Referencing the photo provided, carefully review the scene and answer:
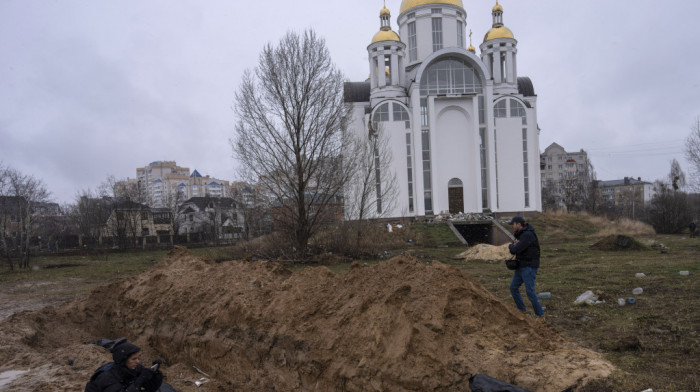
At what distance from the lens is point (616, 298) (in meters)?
8.96

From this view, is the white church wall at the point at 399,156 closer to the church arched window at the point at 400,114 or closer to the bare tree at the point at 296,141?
the church arched window at the point at 400,114

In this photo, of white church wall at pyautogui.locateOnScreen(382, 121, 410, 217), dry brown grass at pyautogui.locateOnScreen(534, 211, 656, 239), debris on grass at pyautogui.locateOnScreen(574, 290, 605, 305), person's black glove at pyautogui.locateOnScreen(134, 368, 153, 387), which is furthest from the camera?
white church wall at pyautogui.locateOnScreen(382, 121, 410, 217)

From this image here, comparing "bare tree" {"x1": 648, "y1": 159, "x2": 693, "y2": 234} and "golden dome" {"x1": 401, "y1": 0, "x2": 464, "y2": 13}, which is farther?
"golden dome" {"x1": 401, "y1": 0, "x2": 464, "y2": 13}

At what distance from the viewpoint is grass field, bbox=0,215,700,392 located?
502 centimetres

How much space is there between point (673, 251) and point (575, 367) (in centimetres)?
1813

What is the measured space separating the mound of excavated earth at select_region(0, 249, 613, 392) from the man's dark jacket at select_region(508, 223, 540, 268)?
1124 millimetres

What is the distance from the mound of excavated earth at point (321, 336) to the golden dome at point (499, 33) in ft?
118

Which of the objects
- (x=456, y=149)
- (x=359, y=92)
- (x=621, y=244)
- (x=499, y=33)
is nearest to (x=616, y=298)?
(x=621, y=244)

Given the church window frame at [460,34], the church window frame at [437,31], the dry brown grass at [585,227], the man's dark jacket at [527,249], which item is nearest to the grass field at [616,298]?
the man's dark jacket at [527,249]

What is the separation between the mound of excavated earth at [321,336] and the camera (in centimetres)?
492

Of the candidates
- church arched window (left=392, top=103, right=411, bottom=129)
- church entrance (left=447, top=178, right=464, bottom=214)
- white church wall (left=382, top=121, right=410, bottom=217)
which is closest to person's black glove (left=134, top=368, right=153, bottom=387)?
white church wall (left=382, top=121, right=410, bottom=217)

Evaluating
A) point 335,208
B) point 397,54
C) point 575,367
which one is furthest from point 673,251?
point 397,54

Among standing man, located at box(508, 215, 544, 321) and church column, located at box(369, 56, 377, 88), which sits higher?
church column, located at box(369, 56, 377, 88)

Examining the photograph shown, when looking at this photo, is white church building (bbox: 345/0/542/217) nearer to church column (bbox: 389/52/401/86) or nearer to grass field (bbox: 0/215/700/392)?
church column (bbox: 389/52/401/86)
